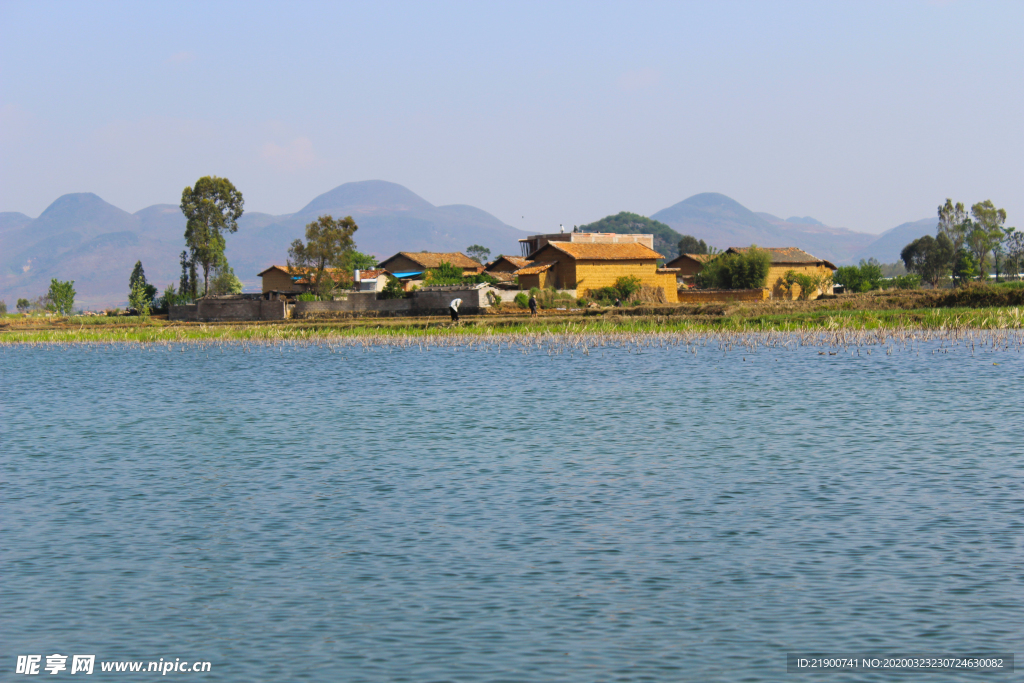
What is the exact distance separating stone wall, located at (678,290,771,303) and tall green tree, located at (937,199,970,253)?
222 ft

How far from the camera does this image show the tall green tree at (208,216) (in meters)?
113

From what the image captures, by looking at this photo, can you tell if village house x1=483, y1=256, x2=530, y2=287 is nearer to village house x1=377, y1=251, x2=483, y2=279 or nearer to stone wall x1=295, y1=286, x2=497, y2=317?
village house x1=377, y1=251, x2=483, y2=279

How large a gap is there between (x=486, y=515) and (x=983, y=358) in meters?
29.8

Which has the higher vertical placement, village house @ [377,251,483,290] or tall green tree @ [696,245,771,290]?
village house @ [377,251,483,290]

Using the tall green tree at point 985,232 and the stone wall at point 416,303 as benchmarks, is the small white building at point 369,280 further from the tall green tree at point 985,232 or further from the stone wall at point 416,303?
the tall green tree at point 985,232

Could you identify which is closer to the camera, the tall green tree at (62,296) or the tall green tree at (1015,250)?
the tall green tree at (62,296)

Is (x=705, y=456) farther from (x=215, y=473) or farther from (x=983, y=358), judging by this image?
(x=983, y=358)

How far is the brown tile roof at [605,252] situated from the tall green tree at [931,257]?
2097 inches

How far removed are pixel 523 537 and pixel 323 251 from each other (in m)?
90.7

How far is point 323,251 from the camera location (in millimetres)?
100000

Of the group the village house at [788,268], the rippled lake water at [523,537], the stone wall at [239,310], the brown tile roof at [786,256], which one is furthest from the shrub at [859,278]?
the rippled lake water at [523,537]

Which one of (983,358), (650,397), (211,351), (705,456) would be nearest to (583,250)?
(211,351)

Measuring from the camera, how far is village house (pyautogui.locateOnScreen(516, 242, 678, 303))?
302 feet

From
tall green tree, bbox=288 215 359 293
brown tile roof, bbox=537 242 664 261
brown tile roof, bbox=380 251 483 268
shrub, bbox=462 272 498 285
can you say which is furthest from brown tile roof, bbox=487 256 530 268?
tall green tree, bbox=288 215 359 293
